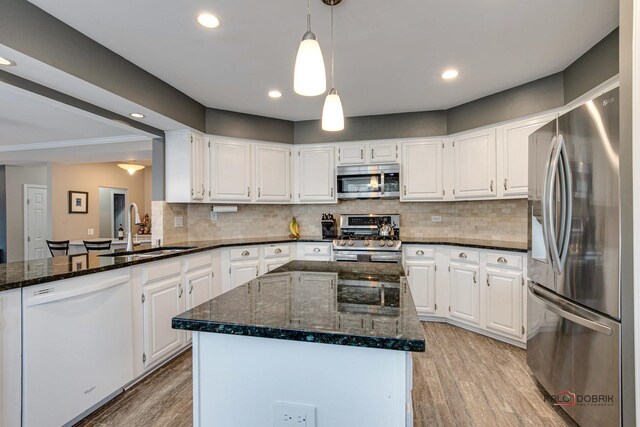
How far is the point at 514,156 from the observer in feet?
9.96

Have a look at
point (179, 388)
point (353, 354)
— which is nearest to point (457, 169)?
point (353, 354)

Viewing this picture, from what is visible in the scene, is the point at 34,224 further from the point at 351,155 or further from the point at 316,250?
the point at 351,155

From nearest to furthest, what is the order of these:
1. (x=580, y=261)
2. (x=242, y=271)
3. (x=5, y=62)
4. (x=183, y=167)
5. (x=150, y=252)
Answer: (x=580, y=261)
(x=5, y=62)
(x=150, y=252)
(x=183, y=167)
(x=242, y=271)

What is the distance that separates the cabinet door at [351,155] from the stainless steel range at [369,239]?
722mm

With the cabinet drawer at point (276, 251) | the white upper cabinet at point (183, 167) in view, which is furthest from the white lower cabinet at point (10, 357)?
the cabinet drawer at point (276, 251)

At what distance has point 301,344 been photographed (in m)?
0.99

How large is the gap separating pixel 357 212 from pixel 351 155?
2.54 feet

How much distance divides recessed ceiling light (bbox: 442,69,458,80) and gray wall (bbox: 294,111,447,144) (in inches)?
36.4

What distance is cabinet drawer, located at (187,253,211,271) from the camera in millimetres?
2879

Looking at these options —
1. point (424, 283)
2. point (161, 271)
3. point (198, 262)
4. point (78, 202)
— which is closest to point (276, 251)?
point (198, 262)

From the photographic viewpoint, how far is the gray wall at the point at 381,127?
3.76m

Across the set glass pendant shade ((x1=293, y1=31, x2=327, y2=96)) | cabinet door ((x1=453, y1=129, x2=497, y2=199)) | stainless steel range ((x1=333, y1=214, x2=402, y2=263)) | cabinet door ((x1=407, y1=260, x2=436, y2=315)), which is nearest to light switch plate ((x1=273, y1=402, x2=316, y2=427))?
glass pendant shade ((x1=293, y1=31, x2=327, y2=96))

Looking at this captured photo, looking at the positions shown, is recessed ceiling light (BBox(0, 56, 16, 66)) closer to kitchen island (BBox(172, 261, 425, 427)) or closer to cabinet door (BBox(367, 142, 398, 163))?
kitchen island (BBox(172, 261, 425, 427))

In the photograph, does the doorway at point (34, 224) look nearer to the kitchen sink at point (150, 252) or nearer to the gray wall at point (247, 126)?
the kitchen sink at point (150, 252)
